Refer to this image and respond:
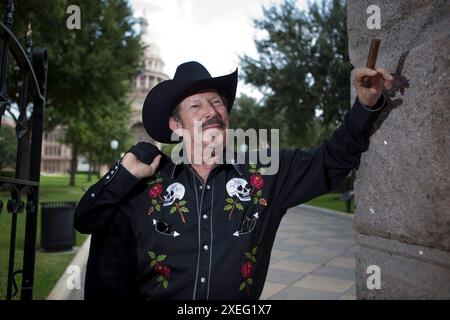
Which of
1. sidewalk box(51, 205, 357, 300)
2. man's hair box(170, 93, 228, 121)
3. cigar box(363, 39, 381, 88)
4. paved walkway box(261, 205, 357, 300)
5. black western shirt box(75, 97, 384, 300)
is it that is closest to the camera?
cigar box(363, 39, 381, 88)

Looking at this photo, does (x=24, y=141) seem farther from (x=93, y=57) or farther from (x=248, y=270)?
(x=93, y=57)

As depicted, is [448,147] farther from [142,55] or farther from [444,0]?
[142,55]

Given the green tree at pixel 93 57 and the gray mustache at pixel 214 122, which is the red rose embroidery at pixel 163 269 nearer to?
the gray mustache at pixel 214 122

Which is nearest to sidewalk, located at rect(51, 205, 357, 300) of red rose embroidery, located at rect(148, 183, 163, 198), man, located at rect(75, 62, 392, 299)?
man, located at rect(75, 62, 392, 299)

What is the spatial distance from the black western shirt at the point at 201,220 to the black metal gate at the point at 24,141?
1.26 feet

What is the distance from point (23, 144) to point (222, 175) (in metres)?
1.21

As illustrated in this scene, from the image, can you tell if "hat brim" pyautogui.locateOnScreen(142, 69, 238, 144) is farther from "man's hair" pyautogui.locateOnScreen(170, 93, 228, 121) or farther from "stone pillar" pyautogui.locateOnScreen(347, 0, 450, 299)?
"stone pillar" pyautogui.locateOnScreen(347, 0, 450, 299)

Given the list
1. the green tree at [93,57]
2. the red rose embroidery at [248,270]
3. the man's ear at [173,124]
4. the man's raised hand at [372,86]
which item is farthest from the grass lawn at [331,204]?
the man's raised hand at [372,86]

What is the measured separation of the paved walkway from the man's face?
129 inches

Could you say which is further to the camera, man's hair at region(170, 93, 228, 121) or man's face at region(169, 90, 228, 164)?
man's hair at region(170, 93, 228, 121)

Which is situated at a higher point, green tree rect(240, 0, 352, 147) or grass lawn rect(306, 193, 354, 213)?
green tree rect(240, 0, 352, 147)

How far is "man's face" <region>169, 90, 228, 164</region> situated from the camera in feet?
7.01

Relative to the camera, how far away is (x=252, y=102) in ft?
90.2

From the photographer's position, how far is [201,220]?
1937mm
